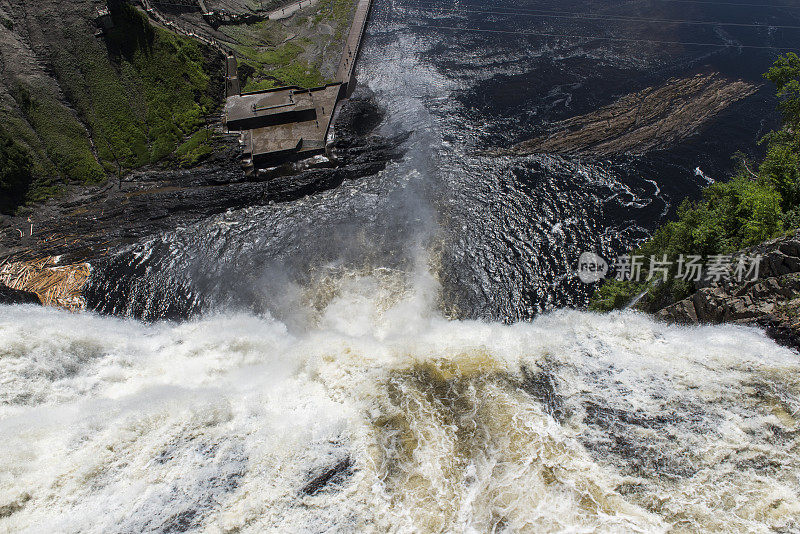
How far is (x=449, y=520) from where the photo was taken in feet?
54.5

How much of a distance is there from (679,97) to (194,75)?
4865 cm

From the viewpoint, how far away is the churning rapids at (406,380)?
55.0ft

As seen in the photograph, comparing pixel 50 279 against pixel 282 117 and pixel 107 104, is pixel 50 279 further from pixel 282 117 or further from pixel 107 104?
pixel 282 117

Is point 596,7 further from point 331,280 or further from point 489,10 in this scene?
point 331,280

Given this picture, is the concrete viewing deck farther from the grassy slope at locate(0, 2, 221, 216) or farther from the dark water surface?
the dark water surface

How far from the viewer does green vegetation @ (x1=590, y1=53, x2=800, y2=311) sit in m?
24.4

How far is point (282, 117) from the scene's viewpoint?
141ft

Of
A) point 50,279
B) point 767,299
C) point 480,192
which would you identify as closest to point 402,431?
point 767,299

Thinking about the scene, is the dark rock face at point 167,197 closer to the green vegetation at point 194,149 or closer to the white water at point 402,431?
the green vegetation at point 194,149

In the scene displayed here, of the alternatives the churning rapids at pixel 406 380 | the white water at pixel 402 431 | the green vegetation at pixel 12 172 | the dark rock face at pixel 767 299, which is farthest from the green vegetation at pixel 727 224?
the green vegetation at pixel 12 172

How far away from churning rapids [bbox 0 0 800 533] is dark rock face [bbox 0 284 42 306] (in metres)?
1.49

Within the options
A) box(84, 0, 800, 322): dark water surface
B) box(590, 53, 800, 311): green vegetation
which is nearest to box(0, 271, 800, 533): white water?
box(590, 53, 800, 311): green vegetation

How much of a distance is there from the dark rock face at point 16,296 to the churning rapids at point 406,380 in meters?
1.49

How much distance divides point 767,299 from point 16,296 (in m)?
41.5
